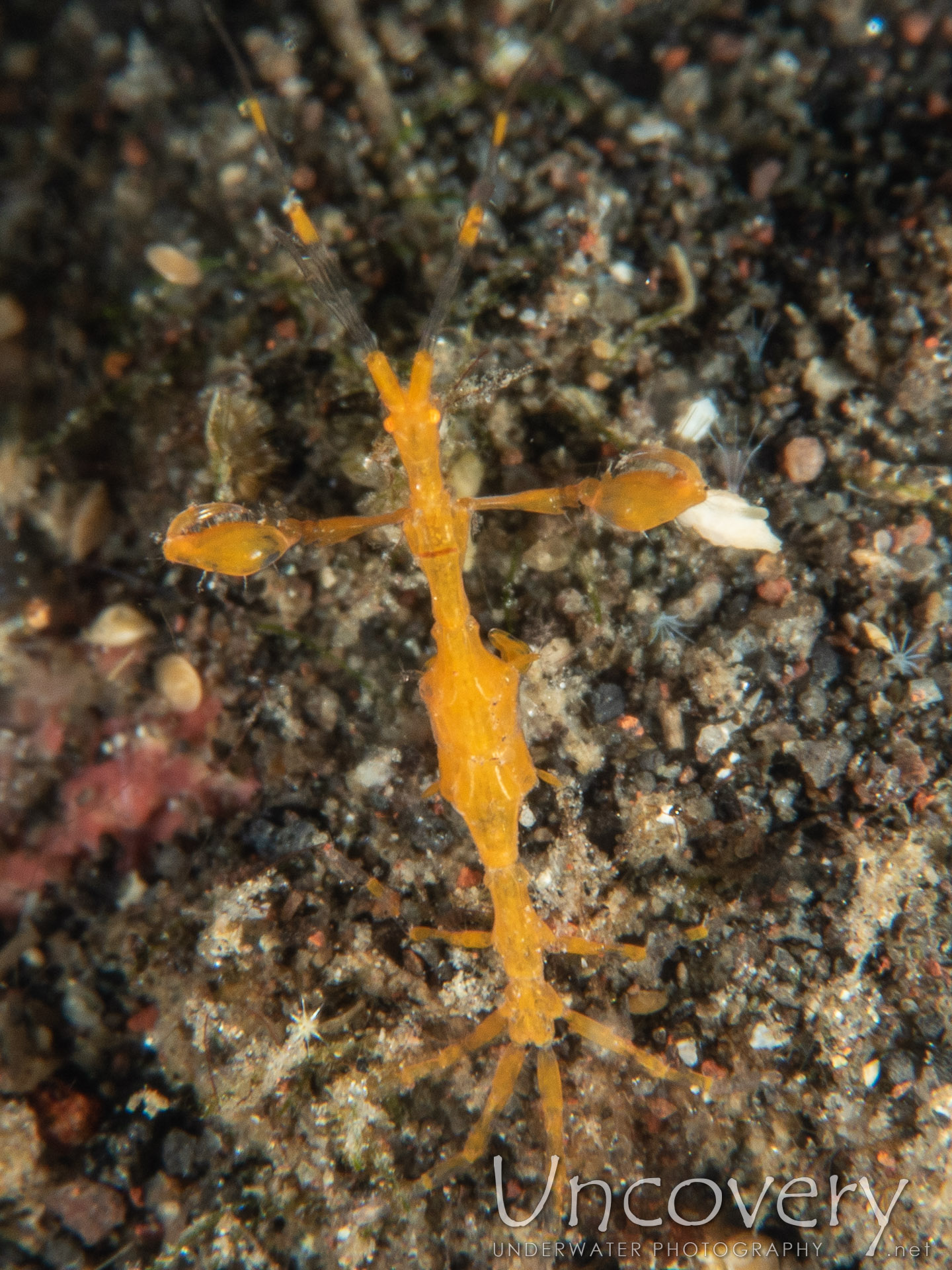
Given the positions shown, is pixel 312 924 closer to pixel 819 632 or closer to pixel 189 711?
pixel 189 711

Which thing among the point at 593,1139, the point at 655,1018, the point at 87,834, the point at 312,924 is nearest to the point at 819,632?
the point at 655,1018

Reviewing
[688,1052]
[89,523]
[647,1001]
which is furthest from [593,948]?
[89,523]

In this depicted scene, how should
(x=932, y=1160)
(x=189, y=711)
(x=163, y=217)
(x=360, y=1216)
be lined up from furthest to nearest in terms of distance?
(x=163, y=217) → (x=189, y=711) → (x=360, y=1216) → (x=932, y=1160)

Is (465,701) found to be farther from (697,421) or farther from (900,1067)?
(900,1067)

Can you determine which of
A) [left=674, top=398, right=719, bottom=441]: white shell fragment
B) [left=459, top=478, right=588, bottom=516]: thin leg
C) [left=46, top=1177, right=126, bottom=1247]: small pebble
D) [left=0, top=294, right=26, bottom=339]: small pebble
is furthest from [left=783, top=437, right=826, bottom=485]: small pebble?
[left=46, top=1177, right=126, bottom=1247]: small pebble

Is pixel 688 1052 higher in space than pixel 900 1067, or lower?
higher

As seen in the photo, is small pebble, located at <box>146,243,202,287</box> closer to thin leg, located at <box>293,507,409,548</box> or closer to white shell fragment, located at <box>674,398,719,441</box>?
thin leg, located at <box>293,507,409,548</box>

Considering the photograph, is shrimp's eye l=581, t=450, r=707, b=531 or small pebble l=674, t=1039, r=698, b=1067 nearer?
shrimp's eye l=581, t=450, r=707, b=531
